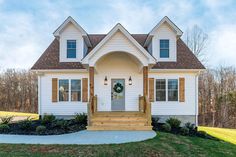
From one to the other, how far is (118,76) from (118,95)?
4.00 ft

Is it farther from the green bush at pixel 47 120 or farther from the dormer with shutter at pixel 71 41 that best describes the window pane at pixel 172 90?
the green bush at pixel 47 120

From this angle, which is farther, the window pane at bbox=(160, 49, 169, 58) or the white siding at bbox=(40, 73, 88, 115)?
the window pane at bbox=(160, 49, 169, 58)

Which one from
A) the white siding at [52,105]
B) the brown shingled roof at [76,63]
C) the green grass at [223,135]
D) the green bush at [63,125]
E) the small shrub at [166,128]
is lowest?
the green grass at [223,135]

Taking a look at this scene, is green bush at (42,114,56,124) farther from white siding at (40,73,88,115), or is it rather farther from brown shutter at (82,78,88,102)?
brown shutter at (82,78,88,102)

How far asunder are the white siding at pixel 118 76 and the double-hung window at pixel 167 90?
113 cm

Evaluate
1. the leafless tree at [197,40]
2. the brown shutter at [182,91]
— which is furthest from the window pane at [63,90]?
the leafless tree at [197,40]

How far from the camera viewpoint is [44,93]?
49.5 ft

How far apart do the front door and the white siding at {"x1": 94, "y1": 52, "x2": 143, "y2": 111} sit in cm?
19

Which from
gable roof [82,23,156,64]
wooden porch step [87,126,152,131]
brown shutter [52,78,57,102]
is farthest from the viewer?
brown shutter [52,78,57,102]

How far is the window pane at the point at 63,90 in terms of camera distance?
49.6 ft

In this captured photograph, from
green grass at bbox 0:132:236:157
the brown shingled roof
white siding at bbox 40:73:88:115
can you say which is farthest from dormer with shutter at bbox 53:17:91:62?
green grass at bbox 0:132:236:157

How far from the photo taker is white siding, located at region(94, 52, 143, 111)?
1521 cm

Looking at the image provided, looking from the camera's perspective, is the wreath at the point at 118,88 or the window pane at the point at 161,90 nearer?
the window pane at the point at 161,90

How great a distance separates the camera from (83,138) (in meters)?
9.88
